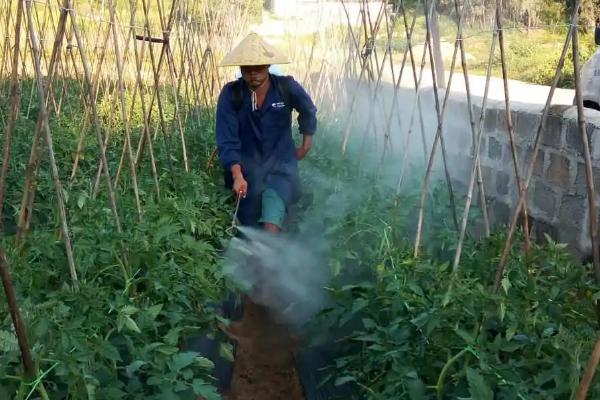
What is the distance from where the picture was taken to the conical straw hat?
3.50 m

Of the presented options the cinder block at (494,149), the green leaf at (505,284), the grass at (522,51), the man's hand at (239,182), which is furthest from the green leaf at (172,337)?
the grass at (522,51)

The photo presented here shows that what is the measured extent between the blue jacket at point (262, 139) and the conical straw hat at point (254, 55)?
21 cm

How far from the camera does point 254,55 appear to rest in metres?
3.54

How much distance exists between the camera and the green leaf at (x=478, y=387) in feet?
5.48

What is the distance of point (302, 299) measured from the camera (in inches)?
126

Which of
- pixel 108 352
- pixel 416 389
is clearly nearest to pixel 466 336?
pixel 416 389

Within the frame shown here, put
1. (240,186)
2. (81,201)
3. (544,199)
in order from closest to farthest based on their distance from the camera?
(81,201), (544,199), (240,186)

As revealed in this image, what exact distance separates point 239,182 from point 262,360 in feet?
3.02

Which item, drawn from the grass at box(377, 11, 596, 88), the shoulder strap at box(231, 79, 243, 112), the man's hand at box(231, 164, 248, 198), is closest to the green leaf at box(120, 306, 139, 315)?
the man's hand at box(231, 164, 248, 198)

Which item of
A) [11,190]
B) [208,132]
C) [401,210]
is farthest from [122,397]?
[208,132]

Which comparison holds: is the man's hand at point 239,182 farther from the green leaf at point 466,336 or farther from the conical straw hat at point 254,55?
the green leaf at point 466,336

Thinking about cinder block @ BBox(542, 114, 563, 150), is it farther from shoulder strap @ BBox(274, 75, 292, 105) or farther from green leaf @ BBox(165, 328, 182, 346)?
green leaf @ BBox(165, 328, 182, 346)

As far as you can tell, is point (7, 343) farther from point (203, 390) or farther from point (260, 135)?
point (260, 135)

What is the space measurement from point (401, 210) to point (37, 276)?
5.46ft
